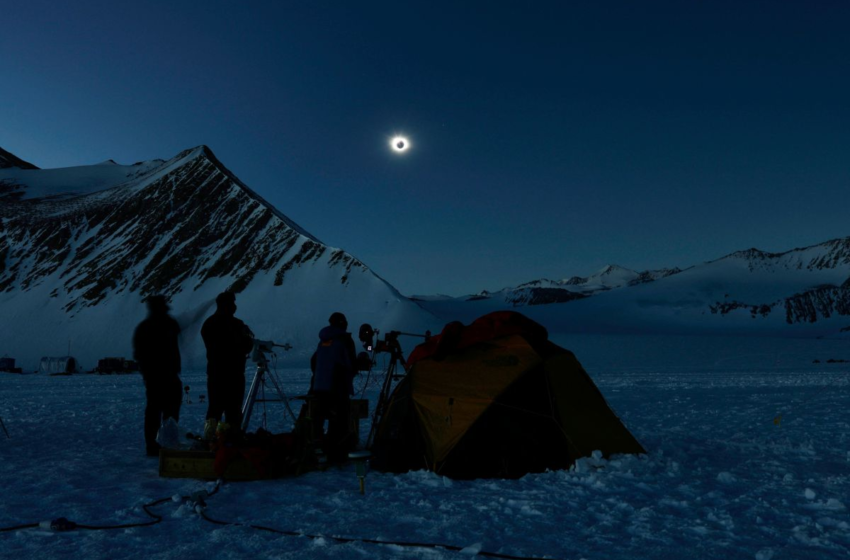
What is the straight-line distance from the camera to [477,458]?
694 cm

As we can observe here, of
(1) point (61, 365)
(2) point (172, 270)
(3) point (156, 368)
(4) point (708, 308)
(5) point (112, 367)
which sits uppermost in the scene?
(4) point (708, 308)

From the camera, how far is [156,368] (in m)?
8.27

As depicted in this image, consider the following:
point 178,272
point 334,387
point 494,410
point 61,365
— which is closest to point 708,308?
point 178,272

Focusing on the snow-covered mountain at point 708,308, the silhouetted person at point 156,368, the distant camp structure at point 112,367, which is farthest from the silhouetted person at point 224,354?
the snow-covered mountain at point 708,308

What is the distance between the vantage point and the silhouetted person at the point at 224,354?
26.3ft

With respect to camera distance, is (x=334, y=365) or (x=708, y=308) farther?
(x=708, y=308)

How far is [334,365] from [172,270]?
80.1 m

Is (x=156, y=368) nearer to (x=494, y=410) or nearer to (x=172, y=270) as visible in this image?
(x=494, y=410)

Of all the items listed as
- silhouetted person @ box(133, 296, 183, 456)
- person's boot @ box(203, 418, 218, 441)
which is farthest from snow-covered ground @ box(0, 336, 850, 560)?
person's boot @ box(203, 418, 218, 441)

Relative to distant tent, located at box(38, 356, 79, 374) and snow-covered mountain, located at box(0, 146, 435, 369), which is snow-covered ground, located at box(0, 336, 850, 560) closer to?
distant tent, located at box(38, 356, 79, 374)

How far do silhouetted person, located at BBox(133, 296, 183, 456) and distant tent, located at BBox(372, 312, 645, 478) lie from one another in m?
3.17

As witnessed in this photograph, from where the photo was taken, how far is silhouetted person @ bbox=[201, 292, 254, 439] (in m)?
8.02

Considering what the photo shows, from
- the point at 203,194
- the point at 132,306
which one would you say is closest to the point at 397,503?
the point at 132,306

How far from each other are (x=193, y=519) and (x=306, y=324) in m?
61.4
